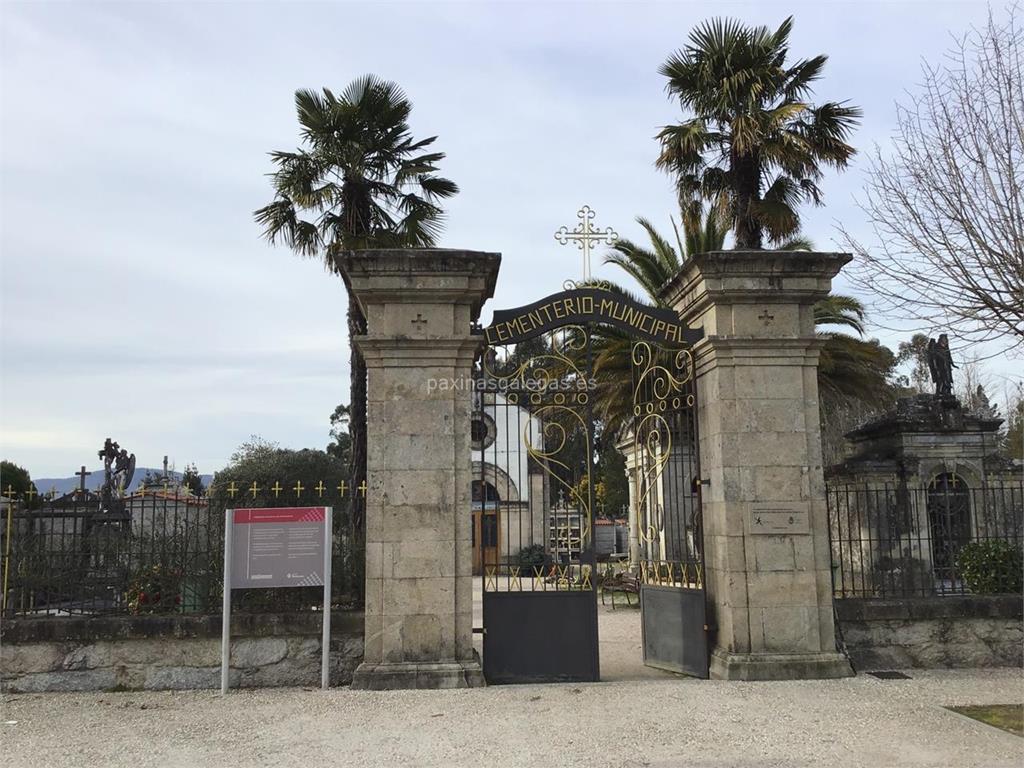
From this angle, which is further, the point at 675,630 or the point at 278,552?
the point at 675,630

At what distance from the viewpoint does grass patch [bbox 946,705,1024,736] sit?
6270mm

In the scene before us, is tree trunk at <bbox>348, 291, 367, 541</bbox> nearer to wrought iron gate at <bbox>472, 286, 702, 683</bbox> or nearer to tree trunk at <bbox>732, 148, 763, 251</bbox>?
wrought iron gate at <bbox>472, 286, 702, 683</bbox>

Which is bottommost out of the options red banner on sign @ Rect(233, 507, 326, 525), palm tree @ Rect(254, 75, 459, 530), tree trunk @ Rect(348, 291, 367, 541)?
red banner on sign @ Rect(233, 507, 326, 525)

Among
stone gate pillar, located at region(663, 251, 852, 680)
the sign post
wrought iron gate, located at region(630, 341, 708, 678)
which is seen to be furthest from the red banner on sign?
stone gate pillar, located at region(663, 251, 852, 680)

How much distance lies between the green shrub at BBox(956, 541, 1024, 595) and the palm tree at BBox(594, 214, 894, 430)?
20.4 feet

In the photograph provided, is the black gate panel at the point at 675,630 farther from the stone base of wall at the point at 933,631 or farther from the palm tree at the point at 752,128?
the palm tree at the point at 752,128

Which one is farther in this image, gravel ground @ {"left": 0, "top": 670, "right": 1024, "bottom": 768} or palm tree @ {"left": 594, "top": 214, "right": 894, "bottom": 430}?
palm tree @ {"left": 594, "top": 214, "right": 894, "bottom": 430}

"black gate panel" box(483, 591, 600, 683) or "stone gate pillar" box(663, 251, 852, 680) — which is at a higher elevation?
"stone gate pillar" box(663, 251, 852, 680)

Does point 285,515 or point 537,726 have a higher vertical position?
point 285,515

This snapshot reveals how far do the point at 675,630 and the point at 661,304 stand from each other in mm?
7705

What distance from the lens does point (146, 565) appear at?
323 inches

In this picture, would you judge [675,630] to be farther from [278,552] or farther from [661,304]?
[661,304]

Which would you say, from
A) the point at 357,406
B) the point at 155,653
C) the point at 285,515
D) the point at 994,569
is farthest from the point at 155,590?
the point at 994,569

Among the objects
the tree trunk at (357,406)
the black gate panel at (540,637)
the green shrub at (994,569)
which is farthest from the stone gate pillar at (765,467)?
the tree trunk at (357,406)
